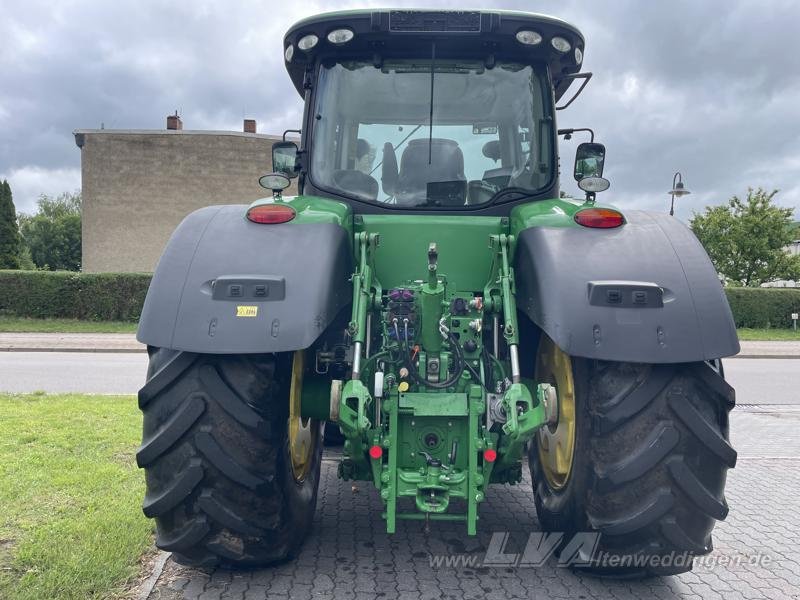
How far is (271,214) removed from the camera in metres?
3.10

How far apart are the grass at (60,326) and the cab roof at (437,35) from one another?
16838 mm

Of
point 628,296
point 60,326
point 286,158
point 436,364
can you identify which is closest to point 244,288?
point 436,364

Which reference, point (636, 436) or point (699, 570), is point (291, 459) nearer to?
point (636, 436)

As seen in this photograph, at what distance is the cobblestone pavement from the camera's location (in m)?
3.00

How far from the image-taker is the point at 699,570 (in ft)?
11.1

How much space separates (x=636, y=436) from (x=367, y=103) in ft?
7.96

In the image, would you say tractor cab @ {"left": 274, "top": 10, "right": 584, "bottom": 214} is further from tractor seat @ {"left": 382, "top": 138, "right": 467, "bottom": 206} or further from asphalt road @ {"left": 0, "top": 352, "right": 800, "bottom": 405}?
asphalt road @ {"left": 0, "top": 352, "right": 800, "bottom": 405}

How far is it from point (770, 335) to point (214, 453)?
22709mm

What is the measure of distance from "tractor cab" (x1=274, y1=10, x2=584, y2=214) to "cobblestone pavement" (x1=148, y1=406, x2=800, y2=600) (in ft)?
6.31

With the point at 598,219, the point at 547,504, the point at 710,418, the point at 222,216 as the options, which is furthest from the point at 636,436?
the point at 222,216

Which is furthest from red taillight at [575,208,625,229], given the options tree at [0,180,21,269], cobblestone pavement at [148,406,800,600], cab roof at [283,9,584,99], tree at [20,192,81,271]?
tree at [20,192,81,271]

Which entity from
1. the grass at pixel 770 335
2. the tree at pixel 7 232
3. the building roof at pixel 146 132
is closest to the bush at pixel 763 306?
the grass at pixel 770 335

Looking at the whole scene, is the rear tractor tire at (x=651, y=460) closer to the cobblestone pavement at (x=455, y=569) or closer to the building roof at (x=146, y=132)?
the cobblestone pavement at (x=455, y=569)

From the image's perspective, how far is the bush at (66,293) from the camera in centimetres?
2008
